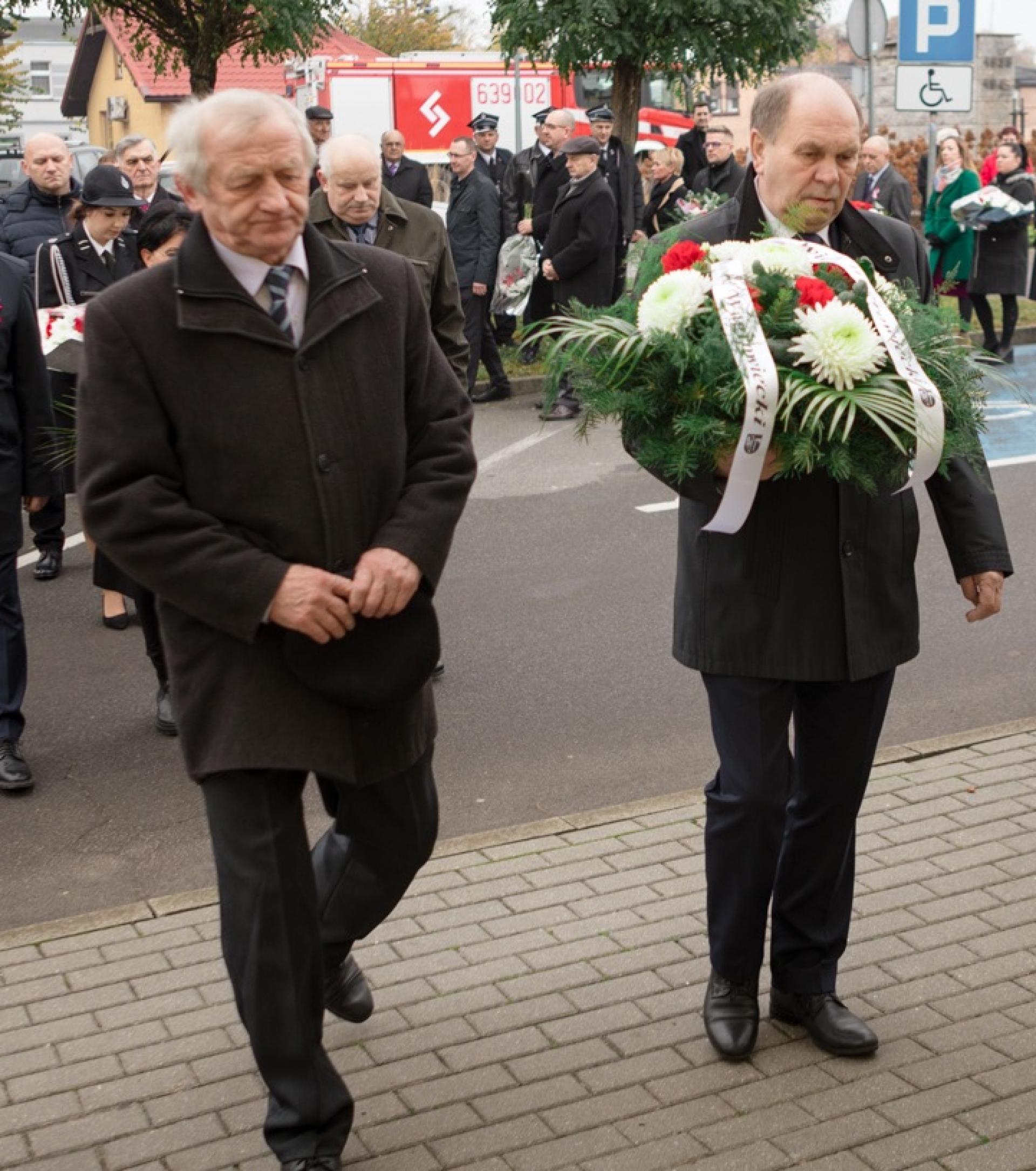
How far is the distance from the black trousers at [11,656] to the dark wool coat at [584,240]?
7284 mm

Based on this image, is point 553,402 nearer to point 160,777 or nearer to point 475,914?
point 475,914

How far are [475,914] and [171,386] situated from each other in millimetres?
2014

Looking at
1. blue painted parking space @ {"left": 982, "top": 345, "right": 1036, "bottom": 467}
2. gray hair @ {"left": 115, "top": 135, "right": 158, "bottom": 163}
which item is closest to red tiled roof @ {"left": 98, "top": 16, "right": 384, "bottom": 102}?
blue painted parking space @ {"left": 982, "top": 345, "right": 1036, "bottom": 467}

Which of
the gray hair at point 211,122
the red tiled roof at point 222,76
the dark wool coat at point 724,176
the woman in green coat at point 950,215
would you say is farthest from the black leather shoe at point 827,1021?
the red tiled roof at point 222,76

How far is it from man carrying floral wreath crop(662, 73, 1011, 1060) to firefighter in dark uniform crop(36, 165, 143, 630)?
4901 mm

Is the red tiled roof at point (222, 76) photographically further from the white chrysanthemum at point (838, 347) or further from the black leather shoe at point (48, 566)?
the white chrysanthemum at point (838, 347)

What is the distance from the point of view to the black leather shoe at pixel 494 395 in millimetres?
14555

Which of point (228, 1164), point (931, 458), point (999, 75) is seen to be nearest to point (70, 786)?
point (228, 1164)

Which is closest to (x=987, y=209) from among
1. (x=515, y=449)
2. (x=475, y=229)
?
(x=475, y=229)

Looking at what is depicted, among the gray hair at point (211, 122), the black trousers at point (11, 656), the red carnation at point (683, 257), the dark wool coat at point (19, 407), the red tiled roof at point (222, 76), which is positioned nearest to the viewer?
the gray hair at point (211, 122)

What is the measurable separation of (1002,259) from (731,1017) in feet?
43.5

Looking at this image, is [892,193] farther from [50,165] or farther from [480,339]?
[50,165]

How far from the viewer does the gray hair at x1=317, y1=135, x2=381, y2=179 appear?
21.6 feet

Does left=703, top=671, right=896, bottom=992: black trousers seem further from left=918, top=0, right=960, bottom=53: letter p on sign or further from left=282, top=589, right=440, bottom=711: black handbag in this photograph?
left=918, top=0, right=960, bottom=53: letter p on sign
